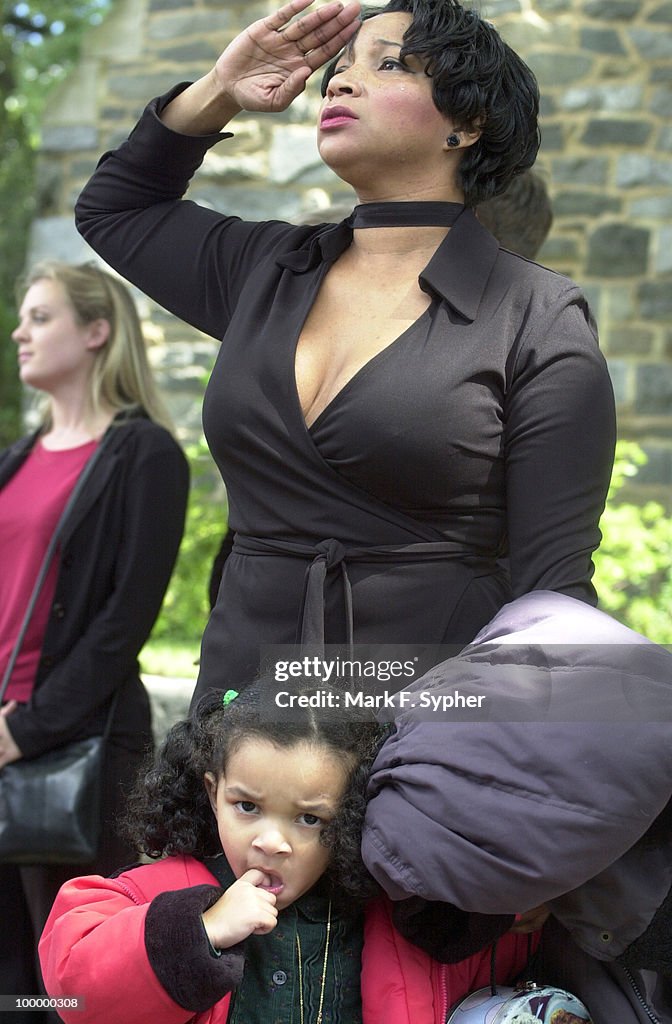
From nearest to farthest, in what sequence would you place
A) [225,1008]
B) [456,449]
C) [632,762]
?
[632,762]
[225,1008]
[456,449]

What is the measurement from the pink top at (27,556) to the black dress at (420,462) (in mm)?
1165

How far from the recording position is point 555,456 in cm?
176

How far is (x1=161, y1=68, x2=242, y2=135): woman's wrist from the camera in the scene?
2078mm

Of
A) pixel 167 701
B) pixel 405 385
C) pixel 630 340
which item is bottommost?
pixel 630 340

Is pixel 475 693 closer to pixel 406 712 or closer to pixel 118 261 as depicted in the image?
pixel 406 712

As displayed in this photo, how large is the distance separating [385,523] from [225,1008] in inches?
26.1

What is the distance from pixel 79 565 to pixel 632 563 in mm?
2606

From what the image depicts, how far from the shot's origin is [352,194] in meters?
6.09

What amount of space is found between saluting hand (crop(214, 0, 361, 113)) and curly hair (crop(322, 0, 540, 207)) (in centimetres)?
6

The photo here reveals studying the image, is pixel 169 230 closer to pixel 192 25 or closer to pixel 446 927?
pixel 446 927

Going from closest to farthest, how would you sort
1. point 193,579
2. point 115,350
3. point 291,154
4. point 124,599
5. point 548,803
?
1. point 548,803
2. point 124,599
3. point 115,350
4. point 193,579
5. point 291,154

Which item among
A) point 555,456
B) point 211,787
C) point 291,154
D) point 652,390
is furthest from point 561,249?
point 211,787

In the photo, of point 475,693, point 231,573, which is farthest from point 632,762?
point 231,573

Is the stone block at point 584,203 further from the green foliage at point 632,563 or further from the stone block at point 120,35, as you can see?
the stone block at point 120,35
